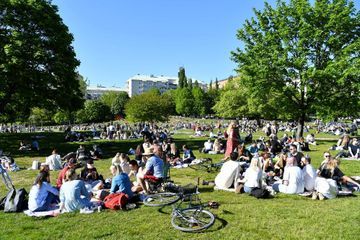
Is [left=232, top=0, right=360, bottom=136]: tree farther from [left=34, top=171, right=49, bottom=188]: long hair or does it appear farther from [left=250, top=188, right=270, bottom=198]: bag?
[left=34, top=171, right=49, bottom=188]: long hair

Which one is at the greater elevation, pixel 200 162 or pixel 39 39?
pixel 39 39

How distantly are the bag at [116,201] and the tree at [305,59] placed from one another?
19.2 metres

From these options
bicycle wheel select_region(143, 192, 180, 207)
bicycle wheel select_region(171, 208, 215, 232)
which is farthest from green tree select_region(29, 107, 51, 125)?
bicycle wheel select_region(171, 208, 215, 232)

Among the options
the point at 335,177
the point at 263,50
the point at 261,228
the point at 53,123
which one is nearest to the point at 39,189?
the point at 261,228

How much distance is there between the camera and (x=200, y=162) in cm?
1568

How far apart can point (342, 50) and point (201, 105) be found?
8462cm

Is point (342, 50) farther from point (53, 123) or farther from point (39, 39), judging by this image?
point (53, 123)

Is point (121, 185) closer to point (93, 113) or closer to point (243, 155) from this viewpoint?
point (243, 155)

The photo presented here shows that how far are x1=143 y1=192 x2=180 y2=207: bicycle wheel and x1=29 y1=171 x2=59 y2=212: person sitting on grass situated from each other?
2.35m

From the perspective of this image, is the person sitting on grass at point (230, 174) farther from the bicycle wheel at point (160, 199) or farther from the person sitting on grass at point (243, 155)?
the person sitting on grass at point (243, 155)

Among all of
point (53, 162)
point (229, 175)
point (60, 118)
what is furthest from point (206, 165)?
point (60, 118)

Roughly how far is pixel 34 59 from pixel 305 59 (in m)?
18.8

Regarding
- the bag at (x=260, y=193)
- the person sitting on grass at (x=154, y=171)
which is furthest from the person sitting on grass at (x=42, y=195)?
the bag at (x=260, y=193)

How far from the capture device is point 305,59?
25.5 m
